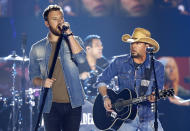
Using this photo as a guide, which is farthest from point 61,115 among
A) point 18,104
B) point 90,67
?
point 90,67

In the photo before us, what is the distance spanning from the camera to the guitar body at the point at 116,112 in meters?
5.42

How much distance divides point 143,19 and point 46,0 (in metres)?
2.90

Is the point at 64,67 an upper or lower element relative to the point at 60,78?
upper

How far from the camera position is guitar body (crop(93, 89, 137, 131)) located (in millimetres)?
5418

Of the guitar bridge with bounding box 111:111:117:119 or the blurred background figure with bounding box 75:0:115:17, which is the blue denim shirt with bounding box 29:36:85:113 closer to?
the guitar bridge with bounding box 111:111:117:119

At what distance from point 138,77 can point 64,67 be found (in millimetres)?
1564

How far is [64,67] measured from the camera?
435 centimetres

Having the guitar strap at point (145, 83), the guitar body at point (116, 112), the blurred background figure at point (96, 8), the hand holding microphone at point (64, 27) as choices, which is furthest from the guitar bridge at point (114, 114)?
the blurred background figure at point (96, 8)

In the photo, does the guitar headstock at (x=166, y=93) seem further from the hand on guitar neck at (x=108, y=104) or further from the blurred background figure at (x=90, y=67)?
the blurred background figure at (x=90, y=67)

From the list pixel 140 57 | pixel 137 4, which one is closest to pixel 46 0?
pixel 137 4

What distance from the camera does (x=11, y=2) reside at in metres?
9.96

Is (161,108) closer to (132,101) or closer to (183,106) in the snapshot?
(183,106)

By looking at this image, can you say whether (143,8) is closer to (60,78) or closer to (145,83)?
(145,83)

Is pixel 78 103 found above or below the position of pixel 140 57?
below
